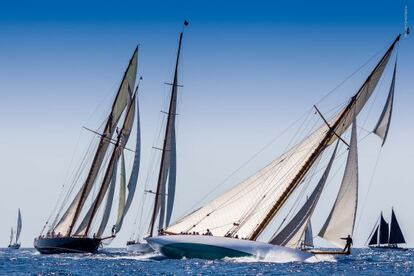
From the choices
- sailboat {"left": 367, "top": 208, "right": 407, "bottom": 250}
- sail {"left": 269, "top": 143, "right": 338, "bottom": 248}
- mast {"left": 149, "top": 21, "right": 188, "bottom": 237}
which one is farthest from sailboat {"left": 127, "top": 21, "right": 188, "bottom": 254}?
sailboat {"left": 367, "top": 208, "right": 407, "bottom": 250}

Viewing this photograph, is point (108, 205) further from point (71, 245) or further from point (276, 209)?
point (276, 209)

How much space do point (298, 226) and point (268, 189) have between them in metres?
4.14

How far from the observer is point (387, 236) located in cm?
15762

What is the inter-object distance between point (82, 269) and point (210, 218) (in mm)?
9795

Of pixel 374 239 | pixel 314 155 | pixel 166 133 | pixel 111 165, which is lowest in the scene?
pixel 314 155

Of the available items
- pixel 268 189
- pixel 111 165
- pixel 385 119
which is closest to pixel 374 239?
pixel 111 165

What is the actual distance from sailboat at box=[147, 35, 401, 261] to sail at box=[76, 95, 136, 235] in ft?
73.8

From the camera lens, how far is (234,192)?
58.7 meters

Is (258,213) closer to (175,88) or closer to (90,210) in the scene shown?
(175,88)

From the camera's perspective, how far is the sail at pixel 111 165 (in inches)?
3174

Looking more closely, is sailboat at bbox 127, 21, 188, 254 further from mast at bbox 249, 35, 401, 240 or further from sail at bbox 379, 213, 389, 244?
sail at bbox 379, 213, 389, 244

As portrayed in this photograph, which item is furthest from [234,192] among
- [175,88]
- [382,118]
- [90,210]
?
[90,210]

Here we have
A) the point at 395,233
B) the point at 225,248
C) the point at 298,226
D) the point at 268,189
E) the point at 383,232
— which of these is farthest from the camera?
the point at 383,232

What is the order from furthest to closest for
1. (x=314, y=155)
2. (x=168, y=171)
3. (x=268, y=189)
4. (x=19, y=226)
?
(x=19, y=226) → (x=168, y=171) → (x=268, y=189) → (x=314, y=155)
